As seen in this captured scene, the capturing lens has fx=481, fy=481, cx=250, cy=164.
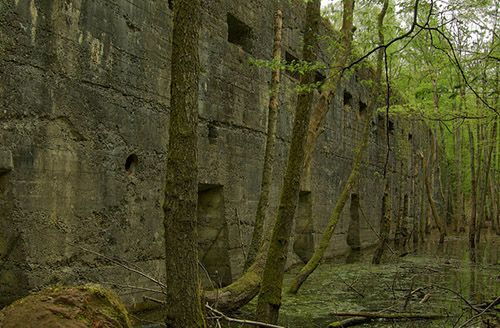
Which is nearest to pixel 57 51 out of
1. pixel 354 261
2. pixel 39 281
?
pixel 39 281

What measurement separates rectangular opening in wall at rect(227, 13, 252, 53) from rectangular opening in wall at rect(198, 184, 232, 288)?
3016 millimetres

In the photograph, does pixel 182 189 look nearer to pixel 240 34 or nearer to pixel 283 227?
pixel 283 227

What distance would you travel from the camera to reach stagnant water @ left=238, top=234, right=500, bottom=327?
20.8ft

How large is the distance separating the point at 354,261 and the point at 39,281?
31.4 feet

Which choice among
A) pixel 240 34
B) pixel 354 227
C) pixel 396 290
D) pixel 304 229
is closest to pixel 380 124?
pixel 354 227

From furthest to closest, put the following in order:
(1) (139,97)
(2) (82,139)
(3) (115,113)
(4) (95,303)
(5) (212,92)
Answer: (5) (212,92) < (1) (139,97) < (3) (115,113) < (2) (82,139) < (4) (95,303)

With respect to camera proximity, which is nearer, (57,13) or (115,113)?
(57,13)

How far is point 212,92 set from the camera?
8164 millimetres

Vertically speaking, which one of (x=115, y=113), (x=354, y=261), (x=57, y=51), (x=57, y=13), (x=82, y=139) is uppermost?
(x=57, y=13)

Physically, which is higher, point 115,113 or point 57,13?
point 57,13

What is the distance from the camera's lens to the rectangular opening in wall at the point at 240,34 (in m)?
9.37

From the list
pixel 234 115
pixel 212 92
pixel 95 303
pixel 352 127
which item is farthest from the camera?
pixel 352 127

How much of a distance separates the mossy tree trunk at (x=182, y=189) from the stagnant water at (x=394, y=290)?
2.60 meters

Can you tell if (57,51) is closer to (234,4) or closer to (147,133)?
(147,133)
